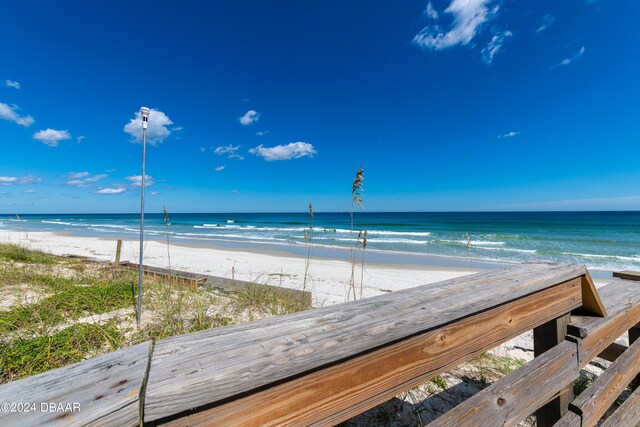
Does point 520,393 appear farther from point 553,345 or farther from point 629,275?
point 629,275

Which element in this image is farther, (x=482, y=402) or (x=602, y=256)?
(x=602, y=256)

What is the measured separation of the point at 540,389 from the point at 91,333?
11.4 feet

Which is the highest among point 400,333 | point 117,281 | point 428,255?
point 400,333

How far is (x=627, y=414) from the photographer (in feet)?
6.09

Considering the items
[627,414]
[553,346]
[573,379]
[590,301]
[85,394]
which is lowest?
[627,414]

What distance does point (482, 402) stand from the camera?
1.12 metres

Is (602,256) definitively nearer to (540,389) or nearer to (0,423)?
(540,389)

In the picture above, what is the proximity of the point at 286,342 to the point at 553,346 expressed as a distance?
1539mm

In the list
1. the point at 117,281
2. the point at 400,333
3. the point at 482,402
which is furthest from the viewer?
the point at 117,281

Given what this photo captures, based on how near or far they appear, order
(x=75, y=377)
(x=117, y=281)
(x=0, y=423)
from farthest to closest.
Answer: (x=117, y=281), (x=75, y=377), (x=0, y=423)

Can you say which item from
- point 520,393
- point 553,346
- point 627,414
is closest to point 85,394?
point 520,393

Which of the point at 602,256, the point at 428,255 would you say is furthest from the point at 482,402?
the point at 602,256

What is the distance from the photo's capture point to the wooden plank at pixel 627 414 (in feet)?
5.80

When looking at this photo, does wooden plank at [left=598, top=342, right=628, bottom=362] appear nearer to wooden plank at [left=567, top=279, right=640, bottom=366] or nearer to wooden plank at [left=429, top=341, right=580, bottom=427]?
wooden plank at [left=567, top=279, right=640, bottom=366]
